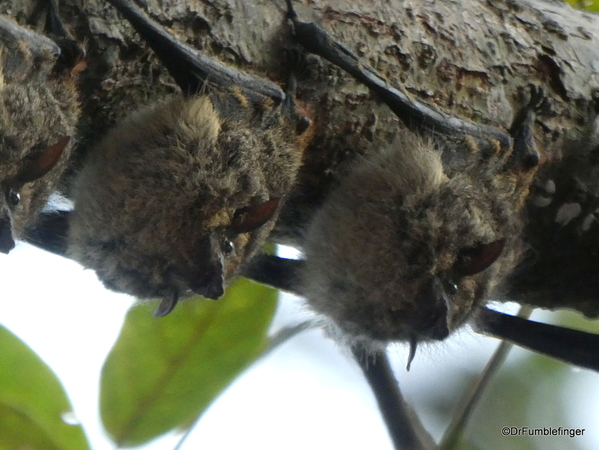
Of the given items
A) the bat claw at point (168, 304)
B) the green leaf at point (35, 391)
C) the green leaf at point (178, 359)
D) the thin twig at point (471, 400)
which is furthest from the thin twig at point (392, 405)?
the green leaf at point (35, 391)

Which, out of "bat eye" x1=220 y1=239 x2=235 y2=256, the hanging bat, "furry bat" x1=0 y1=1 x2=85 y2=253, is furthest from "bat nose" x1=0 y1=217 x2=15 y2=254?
the hanging bat

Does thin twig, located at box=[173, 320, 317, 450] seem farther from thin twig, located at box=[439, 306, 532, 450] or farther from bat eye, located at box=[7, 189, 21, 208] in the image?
bat eye, located at box=[7, 189, 21, 208]

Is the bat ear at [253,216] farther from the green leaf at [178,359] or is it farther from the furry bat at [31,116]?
the green leaf at [178,359]

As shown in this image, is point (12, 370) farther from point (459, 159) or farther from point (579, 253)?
point (579, 253)

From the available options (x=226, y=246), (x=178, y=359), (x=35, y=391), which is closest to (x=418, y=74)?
(x=226, y=246)

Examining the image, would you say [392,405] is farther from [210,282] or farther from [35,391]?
[35,391]

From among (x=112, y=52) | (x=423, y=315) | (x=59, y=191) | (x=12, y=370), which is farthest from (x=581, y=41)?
(x=12, y=370)
